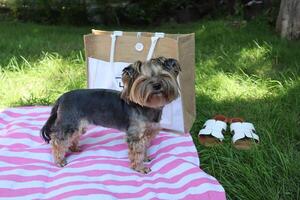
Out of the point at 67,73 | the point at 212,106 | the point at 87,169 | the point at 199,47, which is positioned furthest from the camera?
the point at 199,47

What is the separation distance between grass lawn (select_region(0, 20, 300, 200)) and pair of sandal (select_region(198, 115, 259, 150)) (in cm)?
8

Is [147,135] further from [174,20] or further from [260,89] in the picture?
[174,20]

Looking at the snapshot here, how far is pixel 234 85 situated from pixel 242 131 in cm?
133

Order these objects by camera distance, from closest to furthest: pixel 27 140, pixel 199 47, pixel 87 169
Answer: pixel 87 169 → pixel 27 140 → pixel 199 47

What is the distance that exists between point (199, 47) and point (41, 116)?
125 inches

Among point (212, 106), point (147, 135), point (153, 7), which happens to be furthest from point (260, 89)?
point (153, 7)

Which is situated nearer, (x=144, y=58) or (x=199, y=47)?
(x=144, y=58)

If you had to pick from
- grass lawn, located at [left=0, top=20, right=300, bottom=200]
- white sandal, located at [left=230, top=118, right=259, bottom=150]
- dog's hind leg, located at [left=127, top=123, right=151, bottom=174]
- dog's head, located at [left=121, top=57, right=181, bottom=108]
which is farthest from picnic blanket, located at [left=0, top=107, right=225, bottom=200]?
dog's head, located at [left=121, top=57, right=181, bottom=108]

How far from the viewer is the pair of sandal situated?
3936 mm

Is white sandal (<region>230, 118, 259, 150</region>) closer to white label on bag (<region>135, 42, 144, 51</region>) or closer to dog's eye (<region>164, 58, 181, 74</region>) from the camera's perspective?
dog's eye (<region>164, 58, 181, 74</region>)

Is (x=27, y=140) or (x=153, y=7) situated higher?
(x=153, y=7)

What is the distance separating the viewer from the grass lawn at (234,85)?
136 inches

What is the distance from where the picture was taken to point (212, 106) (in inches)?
192

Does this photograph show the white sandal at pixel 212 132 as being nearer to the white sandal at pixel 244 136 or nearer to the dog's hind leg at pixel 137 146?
the white sandal at pixel 244 136
